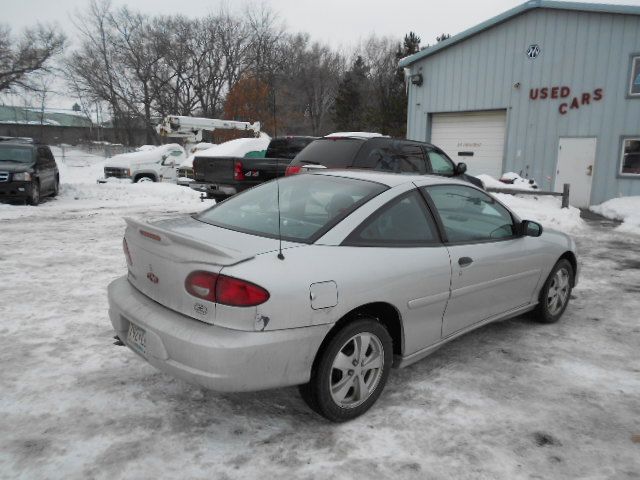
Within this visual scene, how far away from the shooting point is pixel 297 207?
3.48m

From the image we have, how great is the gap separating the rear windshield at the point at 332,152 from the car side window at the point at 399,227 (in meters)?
4.08

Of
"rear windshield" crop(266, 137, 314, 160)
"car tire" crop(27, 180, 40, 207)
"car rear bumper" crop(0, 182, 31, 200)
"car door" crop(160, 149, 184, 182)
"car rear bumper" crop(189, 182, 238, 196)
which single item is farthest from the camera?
"car door" crop(160, 149, 184, 182)

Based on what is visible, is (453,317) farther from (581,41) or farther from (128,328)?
(581,41)

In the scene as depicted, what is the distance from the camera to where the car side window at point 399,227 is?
10.0ft

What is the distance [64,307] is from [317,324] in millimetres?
3373

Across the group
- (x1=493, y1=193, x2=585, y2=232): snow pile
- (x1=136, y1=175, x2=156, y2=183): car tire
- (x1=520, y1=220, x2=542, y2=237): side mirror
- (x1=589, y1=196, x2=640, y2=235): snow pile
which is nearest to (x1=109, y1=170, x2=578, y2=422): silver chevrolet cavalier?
(x1=520, y1=220, x2=542, y2=237): side mirror

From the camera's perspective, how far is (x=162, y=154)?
18.8 meters

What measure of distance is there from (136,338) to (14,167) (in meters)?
11.9

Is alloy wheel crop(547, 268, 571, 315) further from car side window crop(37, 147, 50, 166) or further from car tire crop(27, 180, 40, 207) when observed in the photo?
car side window crop(37, 147, 50, 166)

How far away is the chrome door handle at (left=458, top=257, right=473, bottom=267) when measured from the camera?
11.5 feet

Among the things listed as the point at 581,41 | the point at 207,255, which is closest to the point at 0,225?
the point at 207,255

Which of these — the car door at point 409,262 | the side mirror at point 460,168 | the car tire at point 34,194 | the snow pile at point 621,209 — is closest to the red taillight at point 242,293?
the car door at point 409,262

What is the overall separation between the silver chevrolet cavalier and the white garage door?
519 inches

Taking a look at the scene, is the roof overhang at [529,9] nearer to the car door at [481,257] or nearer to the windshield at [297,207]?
the car door at [481,257]
